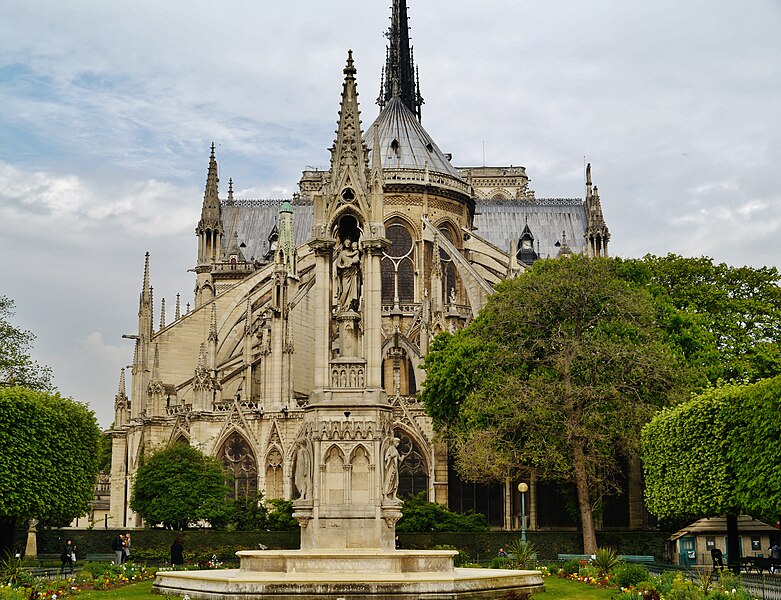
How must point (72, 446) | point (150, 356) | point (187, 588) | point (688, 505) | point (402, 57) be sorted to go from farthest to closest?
point (402, 57), point (150, 356), point (72, 446), point (688, 505), point (187, 588)

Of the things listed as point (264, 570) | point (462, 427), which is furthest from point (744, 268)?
point (264, 570)

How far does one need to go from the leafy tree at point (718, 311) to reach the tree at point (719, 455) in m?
8.20

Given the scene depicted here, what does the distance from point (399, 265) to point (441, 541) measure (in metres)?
33.3

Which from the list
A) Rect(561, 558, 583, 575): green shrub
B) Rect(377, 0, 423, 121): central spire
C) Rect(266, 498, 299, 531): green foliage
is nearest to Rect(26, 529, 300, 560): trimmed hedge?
Rect(266, 498, 299, 531): green foliage

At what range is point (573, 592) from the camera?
25.0 meters

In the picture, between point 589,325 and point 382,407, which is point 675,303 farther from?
point 382,407

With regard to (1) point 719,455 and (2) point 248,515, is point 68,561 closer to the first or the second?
(2) point 248,515

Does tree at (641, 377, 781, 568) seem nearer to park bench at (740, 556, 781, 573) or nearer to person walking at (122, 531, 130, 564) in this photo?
park bench at (740, 556, 781, 573)

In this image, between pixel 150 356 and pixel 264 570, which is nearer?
pixel 264 570

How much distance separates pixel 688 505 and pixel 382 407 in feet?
58.1

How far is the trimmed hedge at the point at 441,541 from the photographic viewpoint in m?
41.6

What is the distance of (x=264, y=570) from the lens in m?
21.5

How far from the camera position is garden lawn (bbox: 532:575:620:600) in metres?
23.5

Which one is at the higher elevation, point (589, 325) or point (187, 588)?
point (589, 325)
